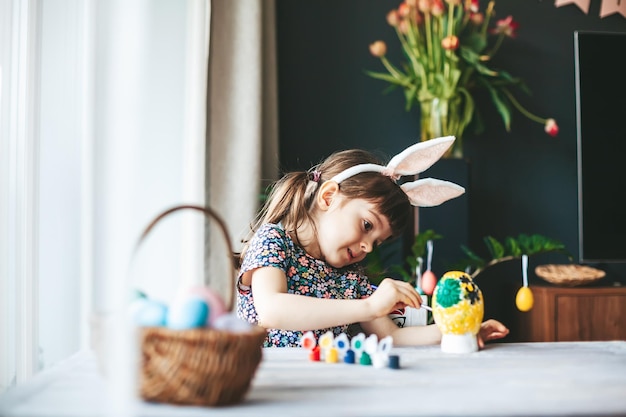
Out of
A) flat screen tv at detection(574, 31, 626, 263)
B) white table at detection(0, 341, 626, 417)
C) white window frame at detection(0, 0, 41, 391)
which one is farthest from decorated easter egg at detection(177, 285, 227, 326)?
flat screen tv at detection(574, 31, 626, 263)

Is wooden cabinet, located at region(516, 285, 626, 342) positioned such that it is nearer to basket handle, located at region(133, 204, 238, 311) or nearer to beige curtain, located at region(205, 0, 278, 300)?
beige curtain, located at region(205, 0, 278, 300)

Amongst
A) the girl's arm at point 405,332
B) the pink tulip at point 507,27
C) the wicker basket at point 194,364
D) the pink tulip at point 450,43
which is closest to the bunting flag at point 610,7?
the pink tulip at point 507,27

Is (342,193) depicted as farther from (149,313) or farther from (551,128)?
(551,128)

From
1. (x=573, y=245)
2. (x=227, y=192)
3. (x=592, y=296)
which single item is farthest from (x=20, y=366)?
(x=573, y=245)

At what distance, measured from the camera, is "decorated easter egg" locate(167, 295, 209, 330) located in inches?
29.4

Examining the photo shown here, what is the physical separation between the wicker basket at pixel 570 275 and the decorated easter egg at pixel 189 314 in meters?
1.97

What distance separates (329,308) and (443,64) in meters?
1.60

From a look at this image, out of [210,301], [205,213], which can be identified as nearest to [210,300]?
[210,301]

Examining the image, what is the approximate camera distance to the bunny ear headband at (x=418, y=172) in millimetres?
1435

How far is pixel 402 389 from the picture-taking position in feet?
2.74

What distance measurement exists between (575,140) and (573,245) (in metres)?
0.46

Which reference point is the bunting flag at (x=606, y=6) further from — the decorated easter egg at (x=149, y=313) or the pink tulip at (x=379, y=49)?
the decorated easter egg at (x=149, y=313)

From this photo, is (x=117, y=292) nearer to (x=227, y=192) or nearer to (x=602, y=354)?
(x=602, y=354)

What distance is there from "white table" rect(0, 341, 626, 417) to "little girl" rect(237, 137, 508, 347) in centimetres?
26
